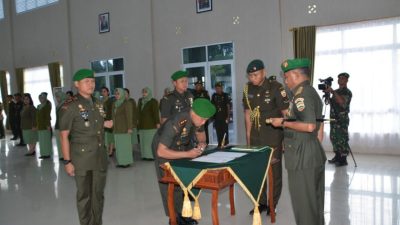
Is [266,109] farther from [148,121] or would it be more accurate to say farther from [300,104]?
[148,121]

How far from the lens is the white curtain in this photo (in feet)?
23.5

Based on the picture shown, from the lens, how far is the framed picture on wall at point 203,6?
31.0 ft

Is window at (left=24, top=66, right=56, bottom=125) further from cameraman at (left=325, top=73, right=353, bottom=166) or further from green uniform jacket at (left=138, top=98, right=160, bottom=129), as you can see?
cameraman at (left=325, top=73, right=353, bottom=166)

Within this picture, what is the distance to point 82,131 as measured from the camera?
125 inches

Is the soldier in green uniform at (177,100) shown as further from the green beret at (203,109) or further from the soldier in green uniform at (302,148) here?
the soldier in green uniform at (302,148)

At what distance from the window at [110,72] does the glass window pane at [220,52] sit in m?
3.24

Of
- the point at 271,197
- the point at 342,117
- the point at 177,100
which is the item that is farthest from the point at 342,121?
the point at 177,100

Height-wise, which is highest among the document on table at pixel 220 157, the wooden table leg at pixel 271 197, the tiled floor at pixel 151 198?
the document on table at pixel 220 157

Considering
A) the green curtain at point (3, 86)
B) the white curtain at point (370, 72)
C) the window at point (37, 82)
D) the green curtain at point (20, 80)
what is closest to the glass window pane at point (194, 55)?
the white curtain at point (370, 72)

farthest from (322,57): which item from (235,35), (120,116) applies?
(120,116)

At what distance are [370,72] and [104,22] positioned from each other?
26.4 ft

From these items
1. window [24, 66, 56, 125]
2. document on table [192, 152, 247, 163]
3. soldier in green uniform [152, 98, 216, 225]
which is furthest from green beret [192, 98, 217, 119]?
window [24, 66, 56, 125]

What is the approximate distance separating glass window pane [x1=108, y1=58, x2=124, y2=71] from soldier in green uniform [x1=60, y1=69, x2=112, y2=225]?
8.46 m

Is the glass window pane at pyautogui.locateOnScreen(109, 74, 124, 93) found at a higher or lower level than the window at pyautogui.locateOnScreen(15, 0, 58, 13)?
lower
